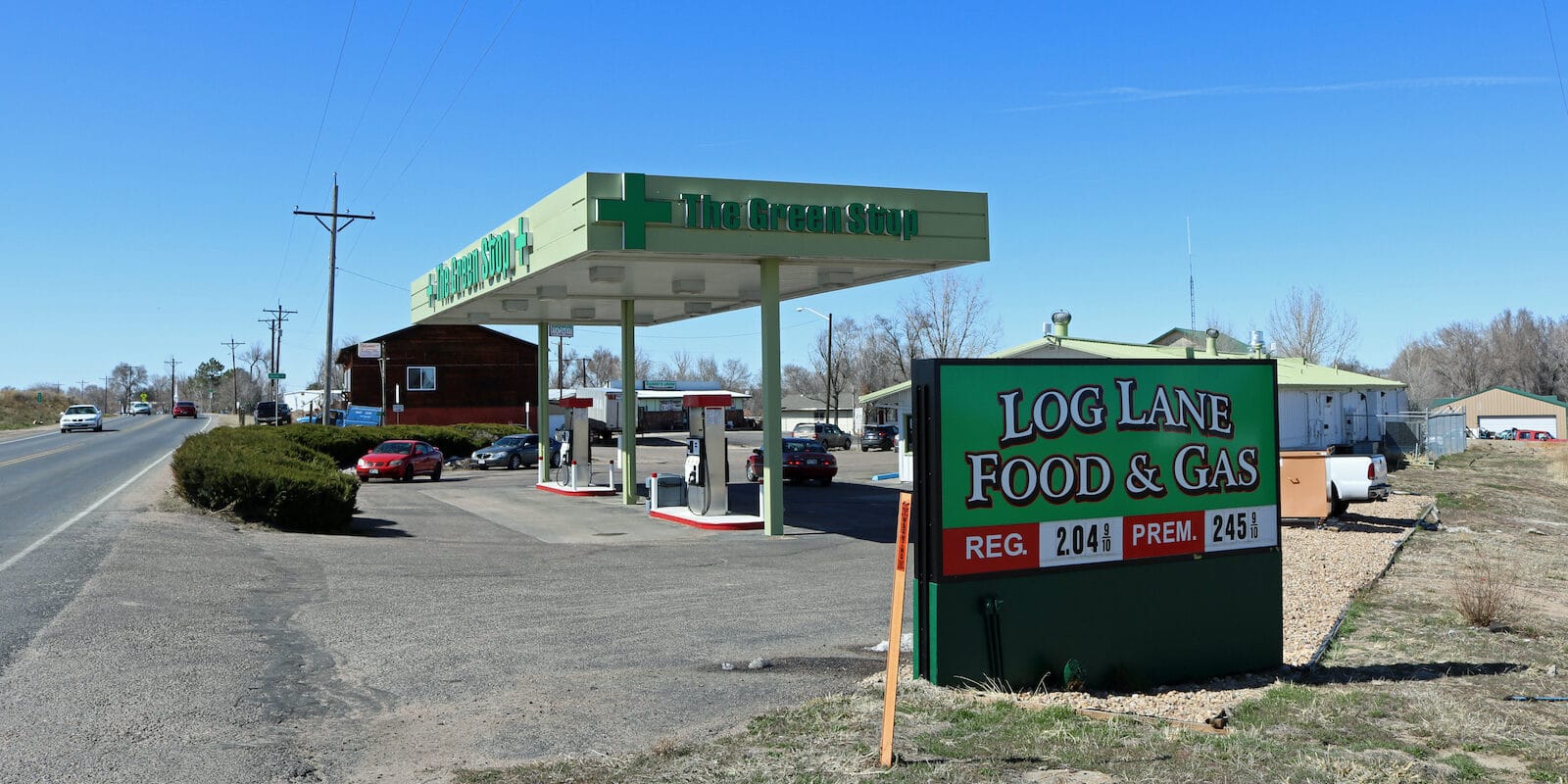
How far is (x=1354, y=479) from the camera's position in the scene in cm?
2328

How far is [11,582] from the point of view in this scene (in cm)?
1258

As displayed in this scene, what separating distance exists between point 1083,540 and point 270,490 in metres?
15.1

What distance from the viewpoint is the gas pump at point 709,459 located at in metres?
23.8

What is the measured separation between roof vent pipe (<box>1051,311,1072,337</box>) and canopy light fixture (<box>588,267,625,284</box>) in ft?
66.1

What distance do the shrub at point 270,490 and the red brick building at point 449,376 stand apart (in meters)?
50.5

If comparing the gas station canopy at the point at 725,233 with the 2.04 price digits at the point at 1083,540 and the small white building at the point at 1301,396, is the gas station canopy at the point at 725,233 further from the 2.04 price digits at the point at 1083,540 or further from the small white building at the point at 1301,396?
the small white building at the point at 1301,396

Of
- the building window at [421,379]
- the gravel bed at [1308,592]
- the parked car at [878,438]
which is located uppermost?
the building window at [421,379]

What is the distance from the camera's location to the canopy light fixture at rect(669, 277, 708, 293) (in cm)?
2459

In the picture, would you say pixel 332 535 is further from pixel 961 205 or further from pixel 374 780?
pixel 374 780

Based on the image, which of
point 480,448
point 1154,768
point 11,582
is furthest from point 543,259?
point 480,448

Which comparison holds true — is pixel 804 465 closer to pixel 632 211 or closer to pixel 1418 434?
pixel 632 211

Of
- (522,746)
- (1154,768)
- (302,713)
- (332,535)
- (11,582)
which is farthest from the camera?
(332,535)

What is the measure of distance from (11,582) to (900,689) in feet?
33.3

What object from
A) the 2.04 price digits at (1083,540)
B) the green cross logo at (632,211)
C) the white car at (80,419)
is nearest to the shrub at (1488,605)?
the 2.04 price digits at (1083,540)
